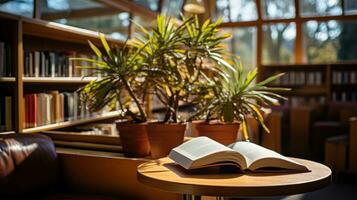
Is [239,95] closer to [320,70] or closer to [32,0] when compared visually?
[32,0]

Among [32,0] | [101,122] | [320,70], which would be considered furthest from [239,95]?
[320,70]

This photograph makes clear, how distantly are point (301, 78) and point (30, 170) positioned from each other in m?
5.83

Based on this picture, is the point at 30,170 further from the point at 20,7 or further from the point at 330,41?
the point at 330,41

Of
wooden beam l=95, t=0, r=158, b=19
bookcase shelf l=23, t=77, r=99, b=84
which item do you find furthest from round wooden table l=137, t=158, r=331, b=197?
wooden beam l=95, t=0, r=158, b=19

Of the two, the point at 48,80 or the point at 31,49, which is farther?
the point at 31,49

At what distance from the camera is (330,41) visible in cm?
725

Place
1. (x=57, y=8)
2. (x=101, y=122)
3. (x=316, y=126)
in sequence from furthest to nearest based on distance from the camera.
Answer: (x=316, y=126) → (x=101, y=122) → (x=57, y=8)

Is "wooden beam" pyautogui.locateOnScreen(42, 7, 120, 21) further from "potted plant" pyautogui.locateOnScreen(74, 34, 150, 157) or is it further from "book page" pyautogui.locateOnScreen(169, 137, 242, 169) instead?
"book page" pyautogui.locateOnScreen(169, 137, 242, 169)

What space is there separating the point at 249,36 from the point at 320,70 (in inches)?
54.7

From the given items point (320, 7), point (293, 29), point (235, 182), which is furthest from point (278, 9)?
point (235, 182)

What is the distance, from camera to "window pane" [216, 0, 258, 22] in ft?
24.8

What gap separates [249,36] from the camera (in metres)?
7.71

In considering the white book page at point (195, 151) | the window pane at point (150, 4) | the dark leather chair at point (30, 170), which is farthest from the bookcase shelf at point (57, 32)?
the window pane at point (150, 4)

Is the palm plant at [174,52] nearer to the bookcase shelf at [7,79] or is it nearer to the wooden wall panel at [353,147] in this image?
the bookcase shelf at [7,79]
